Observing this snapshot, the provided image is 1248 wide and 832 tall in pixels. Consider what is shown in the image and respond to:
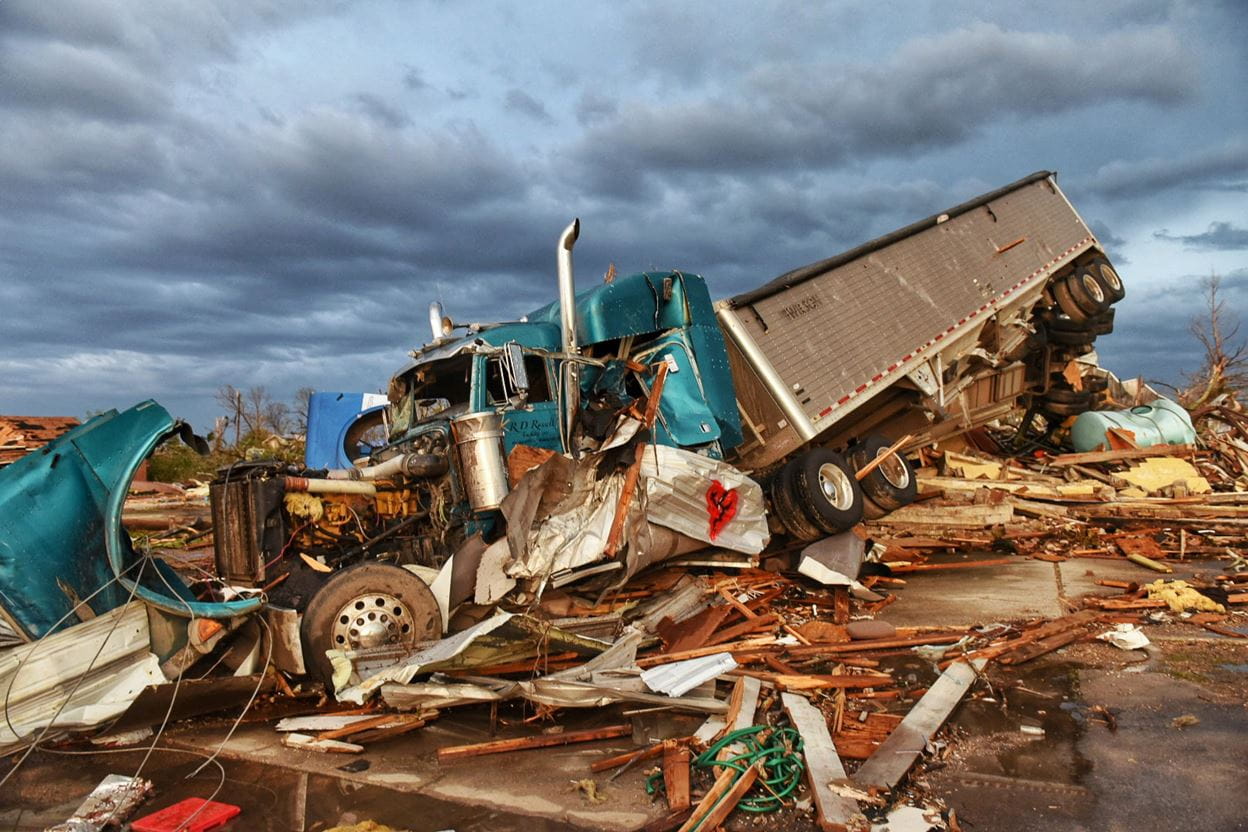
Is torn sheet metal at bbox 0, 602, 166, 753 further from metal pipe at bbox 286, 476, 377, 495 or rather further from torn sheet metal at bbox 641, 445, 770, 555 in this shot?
torn sheet metal at bbox 641, 445, 770, 555

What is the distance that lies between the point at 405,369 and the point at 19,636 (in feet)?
11.4

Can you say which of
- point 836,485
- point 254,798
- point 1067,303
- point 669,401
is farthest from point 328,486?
point 1067,303

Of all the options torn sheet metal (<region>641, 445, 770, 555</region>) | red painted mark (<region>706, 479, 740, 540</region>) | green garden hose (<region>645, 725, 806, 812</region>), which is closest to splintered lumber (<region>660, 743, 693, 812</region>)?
green garden hose (<region>645, 725, 806, 812</region>)

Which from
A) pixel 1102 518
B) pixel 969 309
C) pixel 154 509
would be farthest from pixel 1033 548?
pixel 154 509

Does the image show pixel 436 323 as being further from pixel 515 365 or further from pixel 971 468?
pixel 971 468

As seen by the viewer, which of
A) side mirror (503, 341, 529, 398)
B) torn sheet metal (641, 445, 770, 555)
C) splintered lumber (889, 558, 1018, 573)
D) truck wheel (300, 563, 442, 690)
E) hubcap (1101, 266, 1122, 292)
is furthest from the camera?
hubcap (1101, 266, 1122, 292)

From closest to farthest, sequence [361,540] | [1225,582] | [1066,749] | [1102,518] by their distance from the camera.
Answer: [1066,749], [361,540], [1225,582], [1102,518]

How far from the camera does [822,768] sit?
3.91m

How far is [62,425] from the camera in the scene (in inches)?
450

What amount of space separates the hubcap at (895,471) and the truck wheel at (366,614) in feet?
16.8

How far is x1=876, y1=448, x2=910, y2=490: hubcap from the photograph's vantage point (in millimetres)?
8703

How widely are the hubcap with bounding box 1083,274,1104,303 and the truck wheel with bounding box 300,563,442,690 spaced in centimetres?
1071

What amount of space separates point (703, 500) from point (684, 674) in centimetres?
213

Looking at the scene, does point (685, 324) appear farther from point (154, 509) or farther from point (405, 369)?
point (154, 509)
